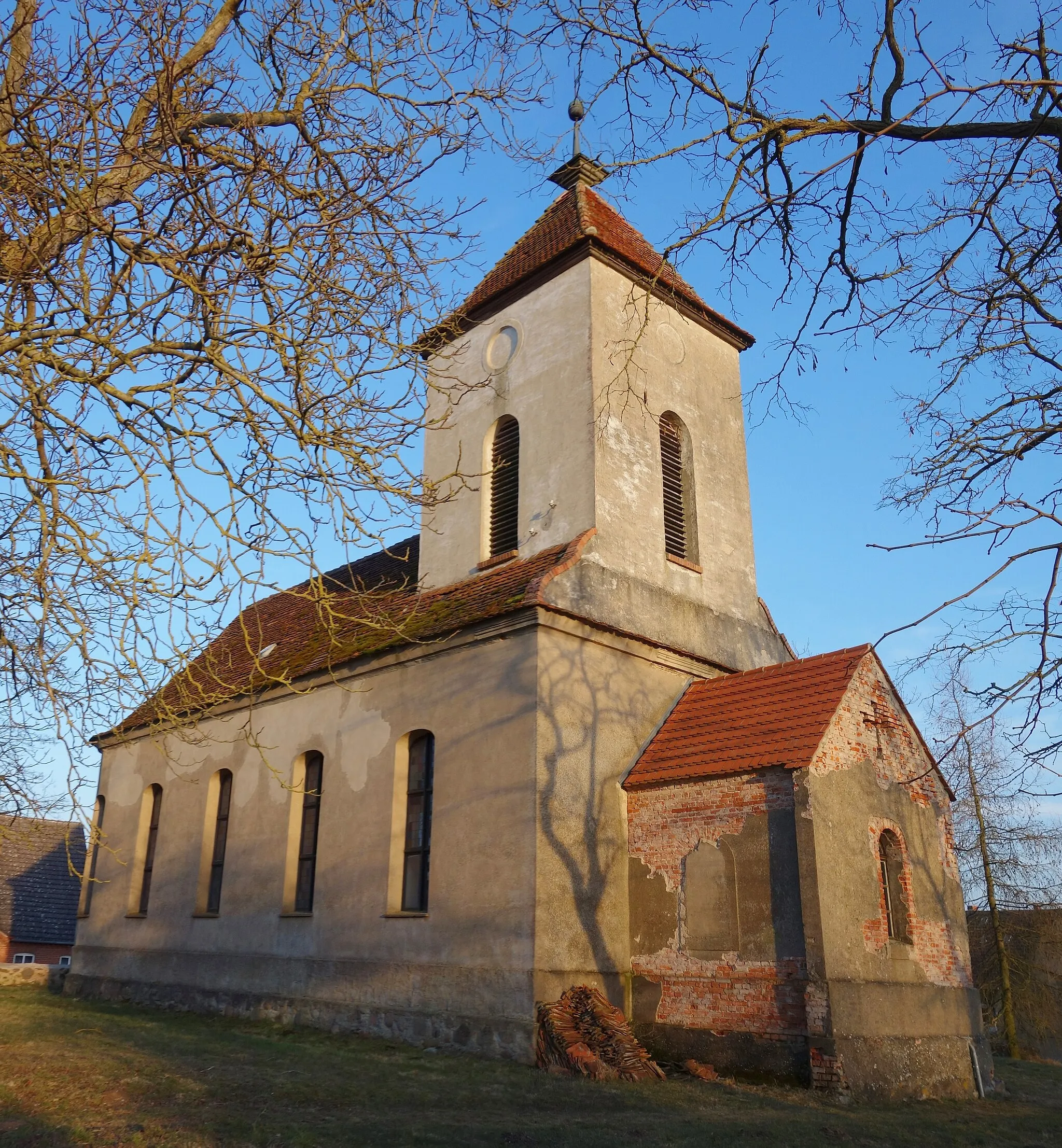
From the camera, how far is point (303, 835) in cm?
1563

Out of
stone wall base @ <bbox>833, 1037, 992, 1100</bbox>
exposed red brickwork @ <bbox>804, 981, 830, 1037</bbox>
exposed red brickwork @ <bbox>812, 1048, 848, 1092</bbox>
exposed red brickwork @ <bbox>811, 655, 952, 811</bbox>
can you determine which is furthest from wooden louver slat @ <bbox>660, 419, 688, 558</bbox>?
exposed red brickwork @ <bbox>812, 1048, 848, 1092</bbox>

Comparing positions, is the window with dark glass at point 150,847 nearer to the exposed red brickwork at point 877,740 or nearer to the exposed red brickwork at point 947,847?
the exposed red brickwork at point 877,740

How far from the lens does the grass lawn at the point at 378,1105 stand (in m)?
7.21

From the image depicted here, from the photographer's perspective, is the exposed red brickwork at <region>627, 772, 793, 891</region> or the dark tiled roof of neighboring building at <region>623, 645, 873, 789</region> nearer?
the exposed red brickwork at <region>627, 772, 793, 891</region>

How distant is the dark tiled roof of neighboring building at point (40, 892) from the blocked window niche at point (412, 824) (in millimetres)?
21805

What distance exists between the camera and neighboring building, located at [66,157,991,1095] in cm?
1118

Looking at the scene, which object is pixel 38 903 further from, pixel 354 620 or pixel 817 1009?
pixel 354 620

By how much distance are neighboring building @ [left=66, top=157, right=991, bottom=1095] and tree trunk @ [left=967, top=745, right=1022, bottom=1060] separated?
11.6 m

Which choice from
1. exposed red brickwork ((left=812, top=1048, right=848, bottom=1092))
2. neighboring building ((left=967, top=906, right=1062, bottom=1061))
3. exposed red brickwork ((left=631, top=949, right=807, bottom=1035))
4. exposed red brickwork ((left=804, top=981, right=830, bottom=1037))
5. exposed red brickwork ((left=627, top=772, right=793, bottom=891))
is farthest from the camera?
neighboring building ((left=967, top=906, right=1062, bottom=1061))

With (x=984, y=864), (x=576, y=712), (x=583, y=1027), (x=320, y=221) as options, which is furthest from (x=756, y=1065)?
(x=984, y=864)

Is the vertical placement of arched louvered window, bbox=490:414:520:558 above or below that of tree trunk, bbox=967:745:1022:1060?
above

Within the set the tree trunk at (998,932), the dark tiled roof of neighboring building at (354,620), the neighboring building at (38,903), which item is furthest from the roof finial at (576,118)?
the neighboring building at (38,903)

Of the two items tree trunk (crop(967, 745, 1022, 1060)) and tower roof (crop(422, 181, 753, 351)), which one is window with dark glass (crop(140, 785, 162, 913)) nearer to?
tower roof (crop(422, 181, 753, 351))

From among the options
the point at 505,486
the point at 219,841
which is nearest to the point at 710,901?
the point at 505,486
